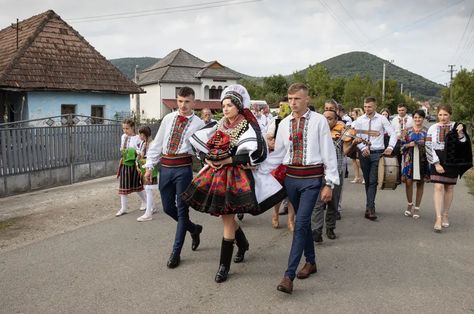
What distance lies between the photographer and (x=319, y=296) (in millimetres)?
4242

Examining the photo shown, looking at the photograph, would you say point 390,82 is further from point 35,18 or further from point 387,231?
point 387,231

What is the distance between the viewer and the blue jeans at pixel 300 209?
14.1ft

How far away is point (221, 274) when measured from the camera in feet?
15.1

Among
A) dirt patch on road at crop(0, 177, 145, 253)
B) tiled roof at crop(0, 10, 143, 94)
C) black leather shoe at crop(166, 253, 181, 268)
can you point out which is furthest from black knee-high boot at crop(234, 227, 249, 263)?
tiled roof at crop(0, 10, 143, 94)

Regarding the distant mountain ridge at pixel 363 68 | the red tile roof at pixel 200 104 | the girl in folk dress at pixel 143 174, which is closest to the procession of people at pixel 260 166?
the girl in folk dress at pixel 143 174

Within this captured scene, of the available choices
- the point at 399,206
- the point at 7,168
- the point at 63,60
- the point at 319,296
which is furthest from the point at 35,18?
the point at 319,296

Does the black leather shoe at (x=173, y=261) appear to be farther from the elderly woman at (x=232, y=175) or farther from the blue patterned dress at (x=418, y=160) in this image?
the blue patterned dress at (x=418, y=160)

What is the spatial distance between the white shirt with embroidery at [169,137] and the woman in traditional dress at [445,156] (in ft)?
13.1

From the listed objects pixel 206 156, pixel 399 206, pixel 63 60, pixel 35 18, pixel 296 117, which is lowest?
pixel 399 206

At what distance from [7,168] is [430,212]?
896 cm

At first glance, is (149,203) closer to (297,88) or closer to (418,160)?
(297,88)

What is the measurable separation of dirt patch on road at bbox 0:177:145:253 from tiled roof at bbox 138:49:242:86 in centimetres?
4069

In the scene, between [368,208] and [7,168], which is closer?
[368,208]

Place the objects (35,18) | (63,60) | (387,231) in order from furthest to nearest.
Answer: (35,18) < (63,60) < (387,231)
